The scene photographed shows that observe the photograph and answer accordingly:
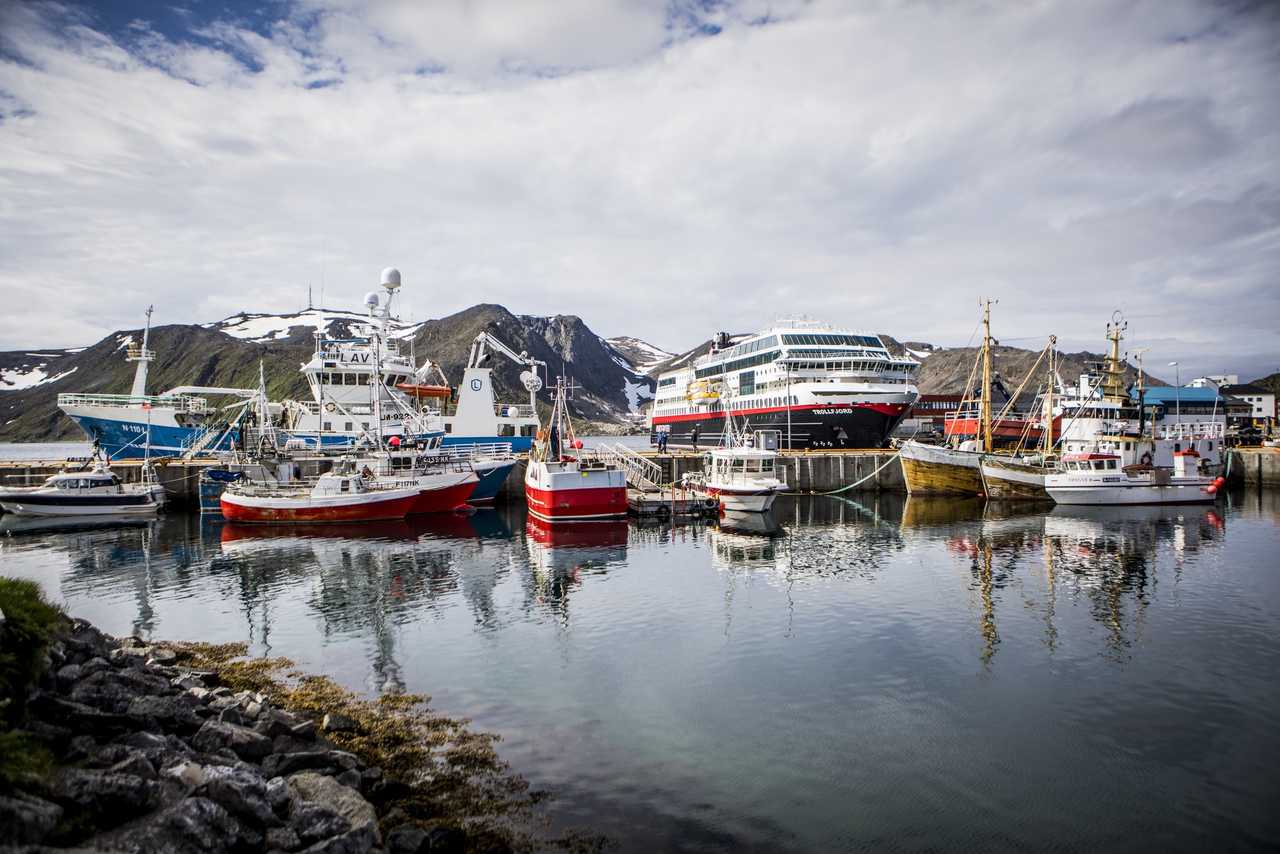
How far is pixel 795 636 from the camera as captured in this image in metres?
21.1

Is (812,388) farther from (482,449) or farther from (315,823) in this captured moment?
(315,823)

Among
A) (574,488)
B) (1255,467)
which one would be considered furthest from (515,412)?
(1255,467)

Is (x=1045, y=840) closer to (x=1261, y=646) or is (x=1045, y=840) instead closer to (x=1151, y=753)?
(x=1151, y=753)

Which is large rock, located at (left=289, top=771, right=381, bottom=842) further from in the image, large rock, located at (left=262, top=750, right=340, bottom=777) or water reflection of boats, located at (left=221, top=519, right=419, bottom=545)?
water reflection of boats, located at (left=221, top=519, right=419, bottom=545)

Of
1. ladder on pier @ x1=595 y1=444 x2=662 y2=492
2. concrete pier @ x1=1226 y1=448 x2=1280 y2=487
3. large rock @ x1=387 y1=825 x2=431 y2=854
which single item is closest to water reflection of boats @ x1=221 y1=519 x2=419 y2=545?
ladder on pier @ x1=595 y1=444 x2=662 y2=492

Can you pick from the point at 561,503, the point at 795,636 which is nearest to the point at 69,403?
the point at 561,503

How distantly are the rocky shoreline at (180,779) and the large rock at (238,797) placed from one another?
0.5 inches

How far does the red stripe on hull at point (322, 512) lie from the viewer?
4403cm

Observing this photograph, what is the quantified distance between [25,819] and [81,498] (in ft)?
163

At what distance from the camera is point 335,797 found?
988cm

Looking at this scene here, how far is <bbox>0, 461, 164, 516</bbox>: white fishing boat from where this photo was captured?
45.6 metres

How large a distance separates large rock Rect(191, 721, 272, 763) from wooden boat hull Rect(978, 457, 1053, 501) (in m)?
56.2

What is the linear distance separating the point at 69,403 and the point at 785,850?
228 feet

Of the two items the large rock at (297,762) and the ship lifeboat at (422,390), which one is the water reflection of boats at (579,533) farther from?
the ship lifeboat at (422,390)
